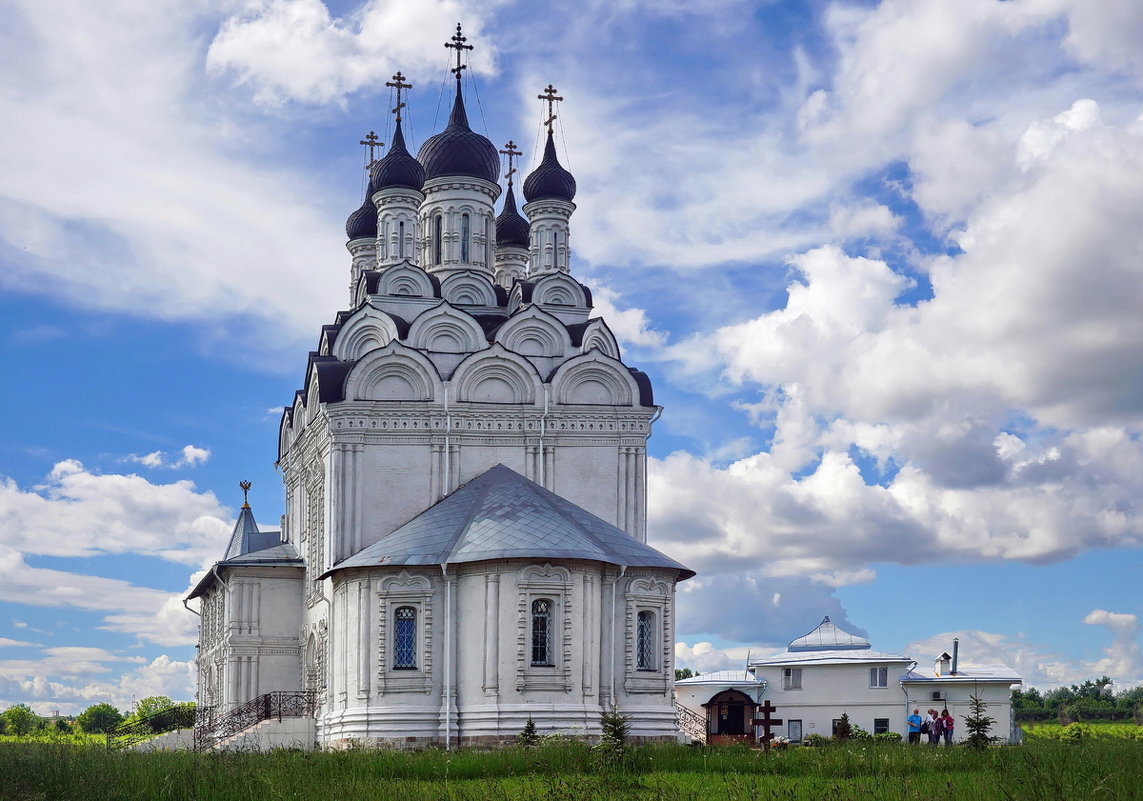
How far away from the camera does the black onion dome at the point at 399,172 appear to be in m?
28.0

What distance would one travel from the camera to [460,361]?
928 inches

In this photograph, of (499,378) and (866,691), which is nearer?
(499,378)

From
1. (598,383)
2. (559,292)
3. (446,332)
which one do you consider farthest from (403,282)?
(598,383)

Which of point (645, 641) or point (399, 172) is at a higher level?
point (399, 172)

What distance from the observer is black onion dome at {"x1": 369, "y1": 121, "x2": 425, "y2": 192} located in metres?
28.0

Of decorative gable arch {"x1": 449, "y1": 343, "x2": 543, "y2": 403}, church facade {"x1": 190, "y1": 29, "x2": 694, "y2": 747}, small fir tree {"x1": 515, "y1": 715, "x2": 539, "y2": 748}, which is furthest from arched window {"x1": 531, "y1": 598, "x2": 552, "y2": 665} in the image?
decorative gable arch {"x1": 449, "y1": 343, "x2": 543, "y2": 403}

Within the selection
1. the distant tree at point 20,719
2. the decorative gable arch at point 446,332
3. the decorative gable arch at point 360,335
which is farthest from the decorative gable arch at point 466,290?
the distant tree at point 20,719

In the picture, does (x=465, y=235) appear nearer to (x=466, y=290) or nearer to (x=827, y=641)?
(x=466, y=290)

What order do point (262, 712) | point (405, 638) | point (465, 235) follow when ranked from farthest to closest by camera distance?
point (465, 235) < point (262, 712) < point (405, 638)

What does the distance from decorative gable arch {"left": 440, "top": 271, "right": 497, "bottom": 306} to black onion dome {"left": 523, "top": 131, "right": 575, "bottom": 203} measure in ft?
7.48

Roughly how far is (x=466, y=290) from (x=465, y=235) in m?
1.17

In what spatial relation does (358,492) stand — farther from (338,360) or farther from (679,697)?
(679,697)

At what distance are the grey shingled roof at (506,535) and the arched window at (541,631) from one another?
0.83 meters

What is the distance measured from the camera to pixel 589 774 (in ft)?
41.5
